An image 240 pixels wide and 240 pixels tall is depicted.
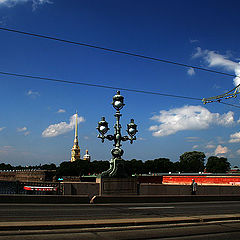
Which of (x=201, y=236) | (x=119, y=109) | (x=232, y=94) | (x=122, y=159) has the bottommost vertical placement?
(x=201, y=236)

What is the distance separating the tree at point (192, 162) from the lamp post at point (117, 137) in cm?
14571

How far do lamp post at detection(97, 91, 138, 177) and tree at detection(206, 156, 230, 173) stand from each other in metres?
128

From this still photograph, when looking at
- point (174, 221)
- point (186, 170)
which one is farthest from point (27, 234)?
point (186, 170)

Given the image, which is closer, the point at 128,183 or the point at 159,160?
the point at 128,183

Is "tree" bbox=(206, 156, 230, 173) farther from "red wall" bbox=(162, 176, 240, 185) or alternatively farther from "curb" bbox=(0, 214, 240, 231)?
"curb" bbox=(0, 214, 240, 231)

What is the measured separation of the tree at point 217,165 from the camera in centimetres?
14550

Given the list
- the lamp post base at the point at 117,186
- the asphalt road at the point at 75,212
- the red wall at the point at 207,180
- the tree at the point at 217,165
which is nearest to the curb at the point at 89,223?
the asphalt road at the point at 75,212

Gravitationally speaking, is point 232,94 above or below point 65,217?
above

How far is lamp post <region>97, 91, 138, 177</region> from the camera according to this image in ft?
74.9

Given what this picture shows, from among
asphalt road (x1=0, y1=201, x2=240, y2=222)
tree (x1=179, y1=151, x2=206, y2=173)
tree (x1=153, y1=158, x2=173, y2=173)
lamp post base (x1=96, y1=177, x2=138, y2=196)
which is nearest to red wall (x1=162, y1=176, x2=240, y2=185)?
lamp post base (x1=96, y1=177, x2=138, y2=196)

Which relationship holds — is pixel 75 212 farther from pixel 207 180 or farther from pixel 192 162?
pixel 192 162

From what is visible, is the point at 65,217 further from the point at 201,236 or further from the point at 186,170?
the point at 186,170

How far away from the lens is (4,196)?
1811 centimetres

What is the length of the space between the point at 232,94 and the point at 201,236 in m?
42.1
